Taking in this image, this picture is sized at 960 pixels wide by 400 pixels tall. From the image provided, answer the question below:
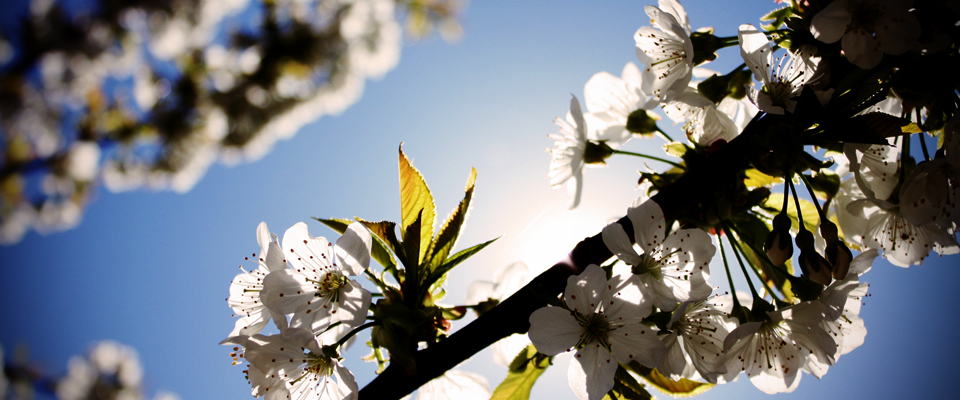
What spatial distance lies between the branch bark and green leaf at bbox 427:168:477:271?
0.41ft

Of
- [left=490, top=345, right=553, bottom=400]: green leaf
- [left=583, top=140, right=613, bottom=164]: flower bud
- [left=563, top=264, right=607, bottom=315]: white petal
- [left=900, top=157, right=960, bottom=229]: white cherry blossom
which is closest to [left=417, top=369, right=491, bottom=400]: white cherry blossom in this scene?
[left=490, top=345, right=553, bottom=400]: green leaf

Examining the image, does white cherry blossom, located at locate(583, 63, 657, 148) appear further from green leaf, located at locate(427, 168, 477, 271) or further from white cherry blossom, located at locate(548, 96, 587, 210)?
green leaf, located at locate(427, 168, 477, 271)

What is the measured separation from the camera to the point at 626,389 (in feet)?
1.97

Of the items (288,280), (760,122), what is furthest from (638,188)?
(288,280)

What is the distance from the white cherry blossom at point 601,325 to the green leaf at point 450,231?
190 millimetres

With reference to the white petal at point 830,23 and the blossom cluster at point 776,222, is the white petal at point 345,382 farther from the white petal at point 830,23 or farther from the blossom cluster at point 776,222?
the white petal at point 830,23

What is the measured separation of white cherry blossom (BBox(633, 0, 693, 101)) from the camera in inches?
28.9

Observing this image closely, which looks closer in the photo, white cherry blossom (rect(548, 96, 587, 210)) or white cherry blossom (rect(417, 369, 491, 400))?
white cherry blossom (rect(417, 369, 491, 400))

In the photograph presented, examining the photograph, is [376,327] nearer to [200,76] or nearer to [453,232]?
[453,232]

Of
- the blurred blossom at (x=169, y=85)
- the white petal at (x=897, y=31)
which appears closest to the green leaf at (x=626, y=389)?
the white petal at (x=897, y=31)

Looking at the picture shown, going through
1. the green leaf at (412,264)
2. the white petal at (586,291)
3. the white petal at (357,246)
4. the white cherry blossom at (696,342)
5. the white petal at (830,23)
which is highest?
the white petal at (357,246)

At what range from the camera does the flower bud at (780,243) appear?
0.58 meters

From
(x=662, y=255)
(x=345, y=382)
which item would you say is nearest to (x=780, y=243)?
(x=662, y=255)

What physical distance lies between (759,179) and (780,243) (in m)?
0.15
